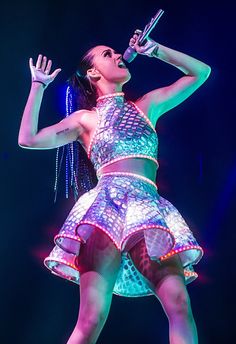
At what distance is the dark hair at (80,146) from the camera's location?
225 cm

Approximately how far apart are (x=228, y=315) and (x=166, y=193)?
27.1 inches

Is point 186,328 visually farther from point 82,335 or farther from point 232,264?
point 232,264

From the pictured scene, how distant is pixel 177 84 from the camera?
214cm

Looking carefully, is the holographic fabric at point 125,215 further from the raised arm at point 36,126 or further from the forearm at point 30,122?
the forearm at point 30,122

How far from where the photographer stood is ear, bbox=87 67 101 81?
7.33 ft

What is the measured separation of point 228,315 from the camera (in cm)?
302

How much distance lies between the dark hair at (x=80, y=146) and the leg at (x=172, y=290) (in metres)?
0.45

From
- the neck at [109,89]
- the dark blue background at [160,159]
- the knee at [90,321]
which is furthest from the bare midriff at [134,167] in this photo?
the dark blue background at [160,159]

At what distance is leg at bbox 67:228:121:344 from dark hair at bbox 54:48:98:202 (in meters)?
0.46

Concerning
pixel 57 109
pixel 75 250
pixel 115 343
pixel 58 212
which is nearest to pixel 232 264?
pixel 115 343

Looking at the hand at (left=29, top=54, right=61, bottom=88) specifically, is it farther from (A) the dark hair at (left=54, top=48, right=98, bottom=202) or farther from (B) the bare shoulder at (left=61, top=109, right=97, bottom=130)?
(A) the dark hair at (left=54, top=48, right=98, bottom=202)

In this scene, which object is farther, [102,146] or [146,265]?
[102,146]

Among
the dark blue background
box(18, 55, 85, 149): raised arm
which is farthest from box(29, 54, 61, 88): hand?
the dark blue background

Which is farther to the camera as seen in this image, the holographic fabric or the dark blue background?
the dark blue background
